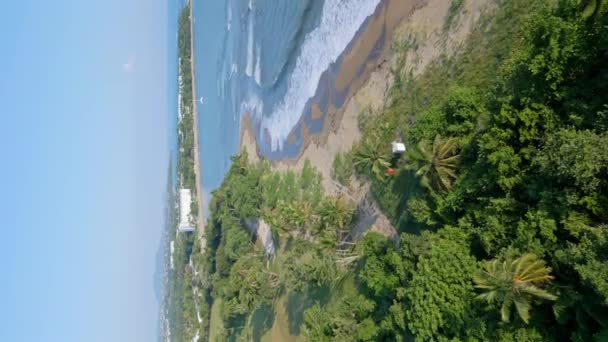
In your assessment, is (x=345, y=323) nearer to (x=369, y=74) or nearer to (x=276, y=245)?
(x=369, y=74)

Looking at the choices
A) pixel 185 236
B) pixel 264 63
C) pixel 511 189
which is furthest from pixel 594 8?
pixel 185 236

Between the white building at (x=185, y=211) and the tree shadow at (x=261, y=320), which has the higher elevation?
the white building at (x=185, y=211)

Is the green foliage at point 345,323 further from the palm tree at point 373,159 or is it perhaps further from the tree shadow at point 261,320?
the tree shadow at point 261,320

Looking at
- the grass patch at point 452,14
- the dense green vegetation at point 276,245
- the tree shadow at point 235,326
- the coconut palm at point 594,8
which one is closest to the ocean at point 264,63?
the dense green vegetation at point 276,245

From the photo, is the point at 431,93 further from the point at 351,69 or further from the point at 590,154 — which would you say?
the point at 590,154

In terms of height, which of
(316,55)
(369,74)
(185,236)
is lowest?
(369,74)

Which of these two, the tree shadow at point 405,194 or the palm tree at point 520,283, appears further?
the tree shadow at point 405,194
